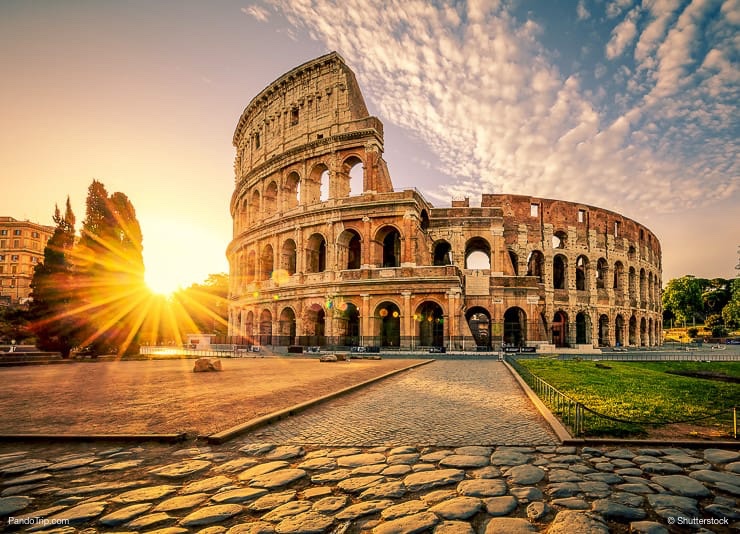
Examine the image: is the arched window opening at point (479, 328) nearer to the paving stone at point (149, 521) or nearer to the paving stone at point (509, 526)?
the paving stone at point (509, 526)

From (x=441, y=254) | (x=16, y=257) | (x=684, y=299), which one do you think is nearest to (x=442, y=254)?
(x=441, y=254)

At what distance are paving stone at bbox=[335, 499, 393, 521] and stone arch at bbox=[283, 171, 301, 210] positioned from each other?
33.8m

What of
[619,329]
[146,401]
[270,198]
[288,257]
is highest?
[270,198]

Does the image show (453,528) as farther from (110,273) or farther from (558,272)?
(558,272)

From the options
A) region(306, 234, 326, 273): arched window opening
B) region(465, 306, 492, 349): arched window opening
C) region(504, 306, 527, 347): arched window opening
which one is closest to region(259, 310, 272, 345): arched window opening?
region(306, 234, 326, 273): arched window opening

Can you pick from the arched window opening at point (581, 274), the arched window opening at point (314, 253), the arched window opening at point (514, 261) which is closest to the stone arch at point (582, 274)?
the arched window opening at point (581, 274)

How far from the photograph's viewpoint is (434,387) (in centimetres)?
1099

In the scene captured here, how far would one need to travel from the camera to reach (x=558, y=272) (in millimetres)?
42562

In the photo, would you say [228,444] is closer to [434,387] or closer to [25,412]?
[25,412]

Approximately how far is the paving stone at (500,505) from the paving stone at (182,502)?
2380 millimetres

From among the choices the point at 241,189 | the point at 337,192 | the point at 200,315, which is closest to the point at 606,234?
the point at 337,192

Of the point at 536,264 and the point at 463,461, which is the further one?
the point at 536,264

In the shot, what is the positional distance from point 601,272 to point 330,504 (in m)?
47.0

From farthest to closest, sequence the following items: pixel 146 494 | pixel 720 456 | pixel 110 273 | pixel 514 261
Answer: pixel 514 261
pixel 110 273
pixel 720 456
pixel 146 494
